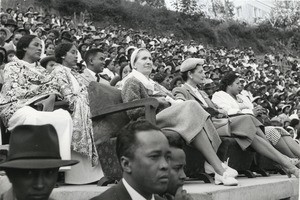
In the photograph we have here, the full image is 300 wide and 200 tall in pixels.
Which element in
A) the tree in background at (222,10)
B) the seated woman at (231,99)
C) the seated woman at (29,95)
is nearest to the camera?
the seated woman at (29,95)

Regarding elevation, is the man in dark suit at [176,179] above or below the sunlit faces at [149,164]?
Result: below

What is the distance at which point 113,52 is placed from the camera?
15266 mm

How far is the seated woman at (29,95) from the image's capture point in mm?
4680

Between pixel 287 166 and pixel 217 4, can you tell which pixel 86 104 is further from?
pixel 217 4

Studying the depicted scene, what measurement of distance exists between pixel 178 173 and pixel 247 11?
50668 millimetres

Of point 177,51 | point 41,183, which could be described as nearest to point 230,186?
point 41,183

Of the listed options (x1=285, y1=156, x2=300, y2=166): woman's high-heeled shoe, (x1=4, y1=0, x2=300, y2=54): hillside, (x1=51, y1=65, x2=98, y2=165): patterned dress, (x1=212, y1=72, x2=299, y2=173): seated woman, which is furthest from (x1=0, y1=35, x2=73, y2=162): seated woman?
(x1=4, y1=0, x2=300, y2=54): hillside

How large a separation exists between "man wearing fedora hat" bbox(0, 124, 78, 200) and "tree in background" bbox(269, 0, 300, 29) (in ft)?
138

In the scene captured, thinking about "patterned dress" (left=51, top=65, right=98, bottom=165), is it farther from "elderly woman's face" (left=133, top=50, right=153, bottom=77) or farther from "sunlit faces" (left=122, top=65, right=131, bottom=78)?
"sunlit faces" (left=122, top=65, right=131, bottom=78)

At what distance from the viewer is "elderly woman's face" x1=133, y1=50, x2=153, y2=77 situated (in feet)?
19.0

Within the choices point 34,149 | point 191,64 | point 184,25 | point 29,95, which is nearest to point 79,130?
point 29,95

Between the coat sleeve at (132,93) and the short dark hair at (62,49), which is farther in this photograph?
the short dark hair at (62,49)

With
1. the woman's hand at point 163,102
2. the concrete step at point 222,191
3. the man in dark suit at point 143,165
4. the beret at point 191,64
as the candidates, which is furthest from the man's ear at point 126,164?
the beret at point 191,64

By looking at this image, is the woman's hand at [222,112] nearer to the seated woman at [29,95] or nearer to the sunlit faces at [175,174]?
the seated woman at [29,95]
